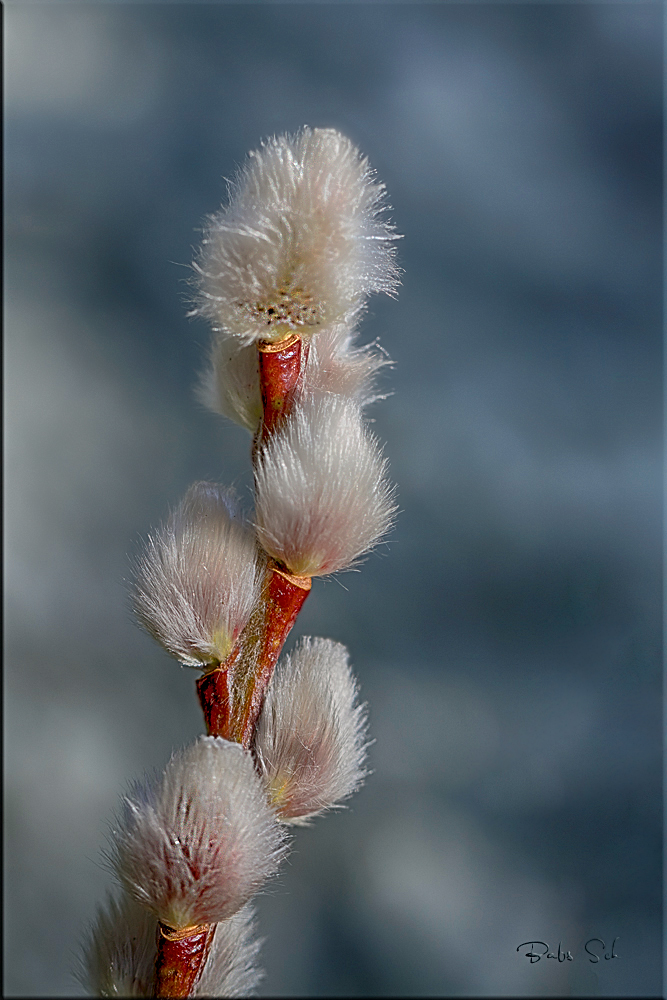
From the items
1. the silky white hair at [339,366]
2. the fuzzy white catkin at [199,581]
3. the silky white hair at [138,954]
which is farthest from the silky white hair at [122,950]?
the silky white hair at [339,366]

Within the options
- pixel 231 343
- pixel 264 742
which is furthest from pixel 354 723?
pixel 231 343

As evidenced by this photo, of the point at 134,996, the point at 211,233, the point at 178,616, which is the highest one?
the point at 211,233

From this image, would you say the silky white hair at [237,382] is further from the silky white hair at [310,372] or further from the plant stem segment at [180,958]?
the plant stem segment at [180,958]

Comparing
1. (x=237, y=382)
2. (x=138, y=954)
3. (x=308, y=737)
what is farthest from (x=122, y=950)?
(x=237, y=382)

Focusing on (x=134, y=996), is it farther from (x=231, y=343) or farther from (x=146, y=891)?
(x=231, y=343)

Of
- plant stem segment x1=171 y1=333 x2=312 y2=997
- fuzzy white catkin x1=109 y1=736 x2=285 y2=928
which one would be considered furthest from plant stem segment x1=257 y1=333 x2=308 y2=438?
fuzzy white catkin x1=109 y1=736 x2=285 y2=928

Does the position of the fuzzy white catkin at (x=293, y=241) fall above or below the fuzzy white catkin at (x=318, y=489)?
above
